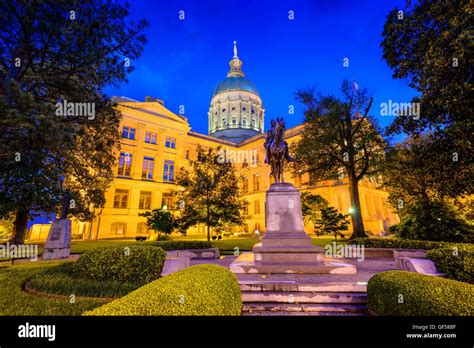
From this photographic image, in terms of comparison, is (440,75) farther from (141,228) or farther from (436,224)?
(141,228)

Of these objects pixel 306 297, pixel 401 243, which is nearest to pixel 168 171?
pixel 401 243

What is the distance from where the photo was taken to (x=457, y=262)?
18.8ft

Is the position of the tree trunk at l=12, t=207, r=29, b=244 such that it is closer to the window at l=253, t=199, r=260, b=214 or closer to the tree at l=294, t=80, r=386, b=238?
the tree at l=294, t=80, r=386, b=238

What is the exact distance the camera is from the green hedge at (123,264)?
6301 millimetres

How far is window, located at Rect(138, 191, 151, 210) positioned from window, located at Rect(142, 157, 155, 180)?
2.96 meters

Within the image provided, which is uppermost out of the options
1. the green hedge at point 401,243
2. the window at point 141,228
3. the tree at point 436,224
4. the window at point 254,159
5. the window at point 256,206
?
the window at point 254,159

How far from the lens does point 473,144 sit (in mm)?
9297

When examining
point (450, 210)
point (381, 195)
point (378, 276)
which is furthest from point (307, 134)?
point (381, 195)

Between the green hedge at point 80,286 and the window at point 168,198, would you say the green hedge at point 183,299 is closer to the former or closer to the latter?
the green hedge at point 80,286

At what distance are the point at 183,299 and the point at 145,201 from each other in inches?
1453

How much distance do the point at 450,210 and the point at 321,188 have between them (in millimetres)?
22681

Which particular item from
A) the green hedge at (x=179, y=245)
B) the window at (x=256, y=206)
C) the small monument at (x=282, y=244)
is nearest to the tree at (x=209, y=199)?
the green hedge at (x=179, y=245)
